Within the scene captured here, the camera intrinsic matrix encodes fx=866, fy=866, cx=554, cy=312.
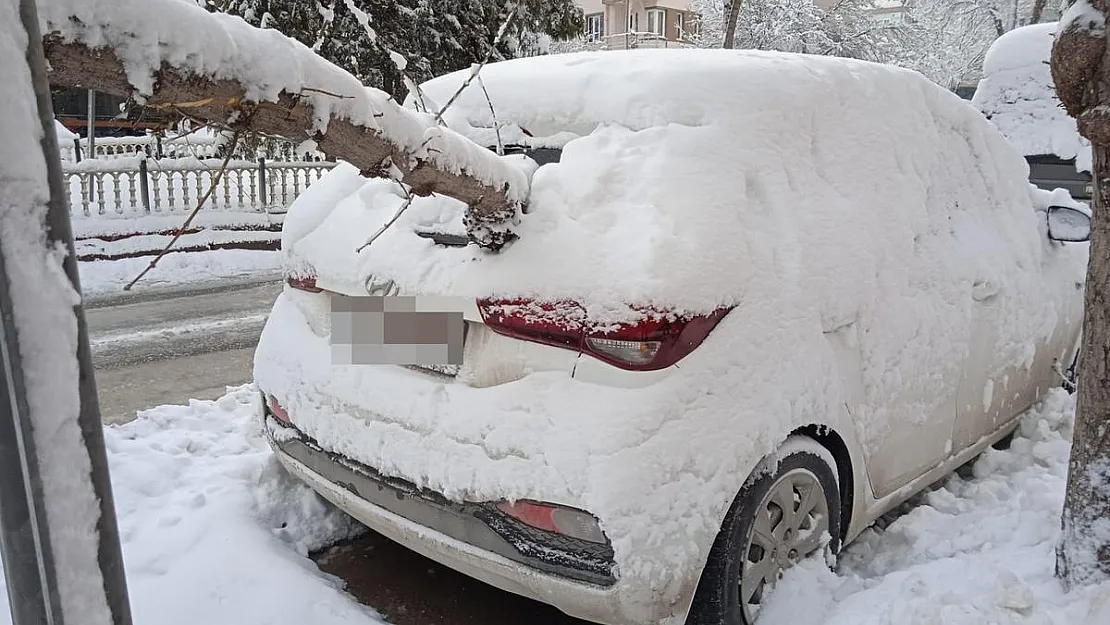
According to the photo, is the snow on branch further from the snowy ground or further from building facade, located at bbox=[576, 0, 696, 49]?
building facade, located at bbox=[576, 0, 696, 49]

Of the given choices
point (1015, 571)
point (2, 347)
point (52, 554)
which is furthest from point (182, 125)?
point (1015, 571)

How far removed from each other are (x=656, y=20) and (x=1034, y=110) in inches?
1354

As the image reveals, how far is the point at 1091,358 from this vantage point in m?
2.65

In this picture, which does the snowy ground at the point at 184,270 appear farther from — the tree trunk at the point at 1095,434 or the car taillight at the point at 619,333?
the tree trunk at the point at 1095,434

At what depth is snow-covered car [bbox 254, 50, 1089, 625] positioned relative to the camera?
228 centimetres

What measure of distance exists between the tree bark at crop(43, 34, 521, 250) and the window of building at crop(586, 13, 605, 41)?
41239mm

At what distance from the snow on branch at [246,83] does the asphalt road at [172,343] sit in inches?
143

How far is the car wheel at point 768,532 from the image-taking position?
244 cm

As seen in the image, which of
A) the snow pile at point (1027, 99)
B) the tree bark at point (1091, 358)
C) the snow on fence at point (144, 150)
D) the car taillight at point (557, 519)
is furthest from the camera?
the snow on fence at point (144, 150)

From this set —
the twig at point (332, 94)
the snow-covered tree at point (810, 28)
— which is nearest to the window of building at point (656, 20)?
the snow-covered tree at point (810, 28)

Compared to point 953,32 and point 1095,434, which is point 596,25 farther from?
point 1095,434

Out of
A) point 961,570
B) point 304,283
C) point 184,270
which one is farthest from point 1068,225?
point 184,270

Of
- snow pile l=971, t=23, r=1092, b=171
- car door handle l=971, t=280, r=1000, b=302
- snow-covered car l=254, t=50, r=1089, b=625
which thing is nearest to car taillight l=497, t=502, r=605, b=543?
snow-covered car l=254, t=50, r=1089, b=625

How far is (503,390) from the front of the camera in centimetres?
242
